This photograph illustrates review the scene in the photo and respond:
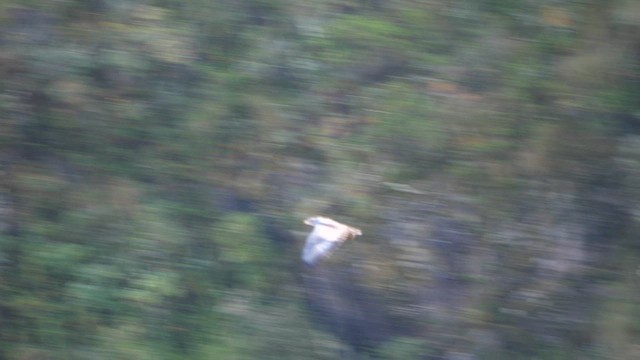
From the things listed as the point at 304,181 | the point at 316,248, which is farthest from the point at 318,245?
the point at 304,181

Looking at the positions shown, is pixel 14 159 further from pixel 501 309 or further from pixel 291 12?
pixel 501 309

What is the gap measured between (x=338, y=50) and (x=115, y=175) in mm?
1209

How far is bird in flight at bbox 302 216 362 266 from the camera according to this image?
470 centimetres

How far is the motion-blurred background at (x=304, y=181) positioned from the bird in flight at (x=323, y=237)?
1.9 inches

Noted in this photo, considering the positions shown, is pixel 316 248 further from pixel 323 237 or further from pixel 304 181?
pixel 304 181

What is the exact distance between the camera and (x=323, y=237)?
15.5ft

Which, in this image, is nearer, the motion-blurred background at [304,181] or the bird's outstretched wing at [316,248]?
the motion-blurred background at [304,181]

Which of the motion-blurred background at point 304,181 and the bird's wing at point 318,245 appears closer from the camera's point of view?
the motion-blurred background at point 304,181

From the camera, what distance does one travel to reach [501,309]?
446cm

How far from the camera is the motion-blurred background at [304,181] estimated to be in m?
4.40

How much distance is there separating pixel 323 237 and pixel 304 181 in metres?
0.29

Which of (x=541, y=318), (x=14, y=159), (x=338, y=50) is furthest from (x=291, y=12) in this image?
(x=541, y=318)

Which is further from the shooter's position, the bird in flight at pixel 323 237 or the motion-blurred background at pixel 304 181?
the bird in flight at pixel 323 237

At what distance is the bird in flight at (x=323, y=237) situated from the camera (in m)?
4.70
